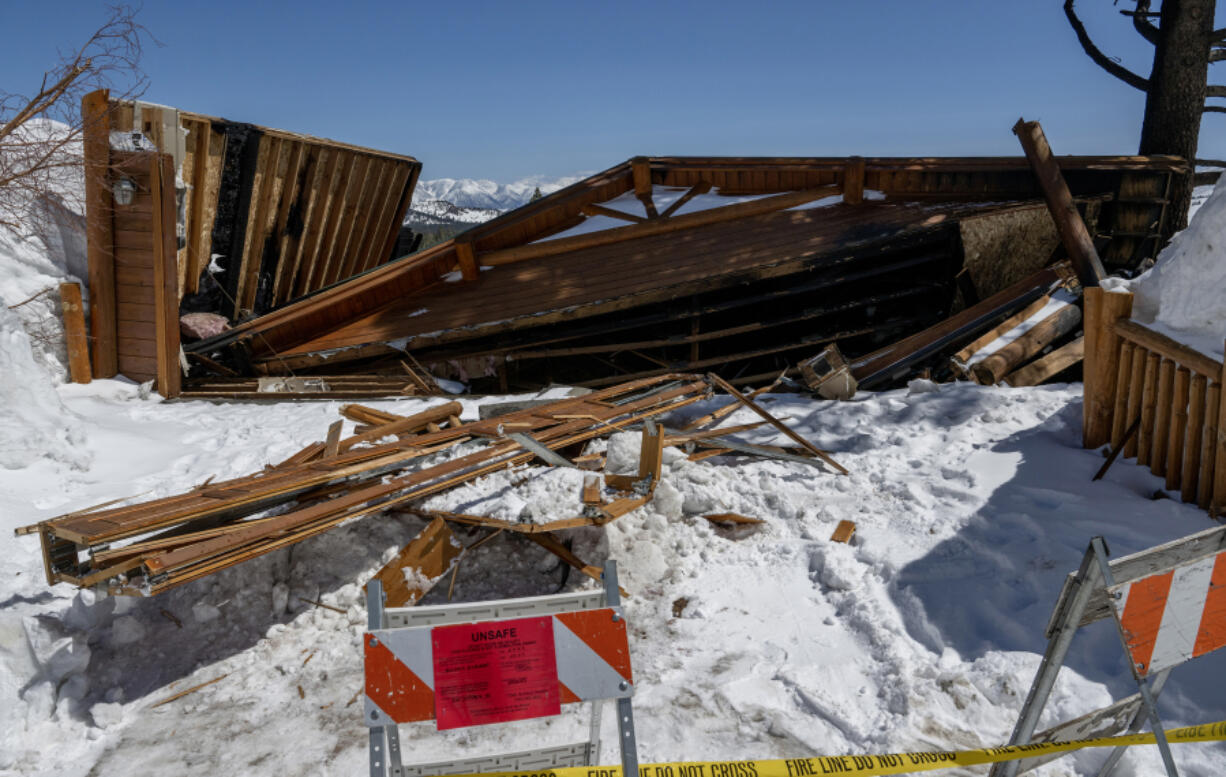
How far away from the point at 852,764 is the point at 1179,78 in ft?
40.5

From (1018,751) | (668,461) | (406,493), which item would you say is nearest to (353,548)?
(406,493)

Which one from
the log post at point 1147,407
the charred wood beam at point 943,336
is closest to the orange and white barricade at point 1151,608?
the log post at point 1147,407

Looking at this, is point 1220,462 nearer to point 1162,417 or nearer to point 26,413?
point 1162,417

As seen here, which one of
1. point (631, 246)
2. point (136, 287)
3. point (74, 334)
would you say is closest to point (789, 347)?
point (631, 246)

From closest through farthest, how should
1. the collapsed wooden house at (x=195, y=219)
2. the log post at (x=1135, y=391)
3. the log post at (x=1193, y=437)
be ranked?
1. the log post at (x=1193, y=437)
2. the log post at (x=1135, y=391)
3. the collapsed wooden house at (x=195, y=219)

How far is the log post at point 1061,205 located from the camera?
8.67m

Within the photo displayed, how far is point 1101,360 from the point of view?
5.58m

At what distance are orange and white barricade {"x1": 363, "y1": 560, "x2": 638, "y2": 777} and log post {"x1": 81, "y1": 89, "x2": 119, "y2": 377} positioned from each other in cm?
818

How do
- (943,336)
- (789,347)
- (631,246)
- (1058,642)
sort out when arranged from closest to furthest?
(1058,642)
(943,336)
(789,347)
(631,246)

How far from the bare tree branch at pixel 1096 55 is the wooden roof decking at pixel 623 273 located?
494 cm

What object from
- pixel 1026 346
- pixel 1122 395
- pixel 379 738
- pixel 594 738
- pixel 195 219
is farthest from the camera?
pixel 195 219

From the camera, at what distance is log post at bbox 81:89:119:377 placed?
850cm

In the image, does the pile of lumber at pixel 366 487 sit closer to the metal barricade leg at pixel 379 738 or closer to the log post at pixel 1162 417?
the metal barricade leg at pixel 379 738

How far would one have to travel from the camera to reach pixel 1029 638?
3928 millimetres
